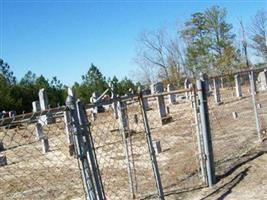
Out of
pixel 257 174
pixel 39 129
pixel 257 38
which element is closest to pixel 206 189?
pixel 257 174

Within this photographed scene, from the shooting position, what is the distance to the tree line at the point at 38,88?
4238cm

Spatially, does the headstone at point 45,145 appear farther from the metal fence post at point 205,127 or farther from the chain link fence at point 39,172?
the metal fence post at point 205,127

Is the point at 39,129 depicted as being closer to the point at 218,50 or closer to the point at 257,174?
the point at 257,174

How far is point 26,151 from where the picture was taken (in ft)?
48.3

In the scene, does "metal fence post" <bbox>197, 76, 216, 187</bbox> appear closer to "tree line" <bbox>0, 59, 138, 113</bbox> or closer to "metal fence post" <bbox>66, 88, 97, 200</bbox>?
"metal fence post" <bbox>66, 88, 97, 200</bbox>

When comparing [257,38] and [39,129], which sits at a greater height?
[257,38]

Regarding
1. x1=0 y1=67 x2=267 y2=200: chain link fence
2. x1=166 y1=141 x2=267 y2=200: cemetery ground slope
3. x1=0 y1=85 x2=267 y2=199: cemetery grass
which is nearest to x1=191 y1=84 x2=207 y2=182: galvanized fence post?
x1=0 y1=67 x2=267 y2=200: chain link fence

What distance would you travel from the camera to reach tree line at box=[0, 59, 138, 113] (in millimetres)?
42381

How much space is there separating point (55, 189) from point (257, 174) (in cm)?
394

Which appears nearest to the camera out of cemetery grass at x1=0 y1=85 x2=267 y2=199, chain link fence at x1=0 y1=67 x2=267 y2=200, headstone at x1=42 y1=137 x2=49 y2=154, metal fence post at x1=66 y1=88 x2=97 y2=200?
metal fence post at x1=66 y1=88 x2=97 y2=200

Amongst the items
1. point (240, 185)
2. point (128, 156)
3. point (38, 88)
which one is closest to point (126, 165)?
point (128, 156)

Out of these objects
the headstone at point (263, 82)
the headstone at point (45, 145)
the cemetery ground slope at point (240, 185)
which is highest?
the headstone at point (263, 82)

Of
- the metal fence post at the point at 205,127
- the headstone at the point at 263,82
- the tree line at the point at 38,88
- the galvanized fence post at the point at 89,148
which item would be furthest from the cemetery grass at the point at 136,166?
the tree line at the point at 38,88

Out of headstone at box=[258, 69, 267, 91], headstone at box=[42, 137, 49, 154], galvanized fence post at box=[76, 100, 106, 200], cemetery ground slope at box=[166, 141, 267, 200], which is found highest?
headstone at box=[258, 69, 267, 91]
